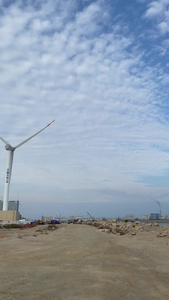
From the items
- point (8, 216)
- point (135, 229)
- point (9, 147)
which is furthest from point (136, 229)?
point (8, 216)

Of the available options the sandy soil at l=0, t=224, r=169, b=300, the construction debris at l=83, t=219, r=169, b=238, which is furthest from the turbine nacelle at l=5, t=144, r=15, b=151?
the sandy soil at l=0, t=224, r=169, b=300

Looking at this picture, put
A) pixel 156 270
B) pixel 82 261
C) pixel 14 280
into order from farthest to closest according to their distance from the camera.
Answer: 1. pixel 82 261
2. pixel 156 270
3. pixel 14 280

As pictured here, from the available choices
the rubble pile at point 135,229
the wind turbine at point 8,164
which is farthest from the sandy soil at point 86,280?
the wind turbine at point 8,164

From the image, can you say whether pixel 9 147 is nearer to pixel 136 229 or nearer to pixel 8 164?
pixel 8 164

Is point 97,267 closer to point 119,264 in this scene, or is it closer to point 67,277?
point 119,264

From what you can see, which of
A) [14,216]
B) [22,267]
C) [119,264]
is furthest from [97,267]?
[14,216]

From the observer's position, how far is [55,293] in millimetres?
8297

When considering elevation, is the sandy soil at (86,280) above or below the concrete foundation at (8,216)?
above

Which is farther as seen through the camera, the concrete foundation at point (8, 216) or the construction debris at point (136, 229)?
the concrete foundation at point (8, 216)

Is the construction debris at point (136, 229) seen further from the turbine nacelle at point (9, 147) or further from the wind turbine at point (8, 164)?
the turbine nacelle at point (9, 147)

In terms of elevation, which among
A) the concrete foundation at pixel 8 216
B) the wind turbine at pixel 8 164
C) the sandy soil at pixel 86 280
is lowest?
the concrete foundation at pixel 8 216

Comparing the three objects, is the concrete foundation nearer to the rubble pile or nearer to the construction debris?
the rubble pile

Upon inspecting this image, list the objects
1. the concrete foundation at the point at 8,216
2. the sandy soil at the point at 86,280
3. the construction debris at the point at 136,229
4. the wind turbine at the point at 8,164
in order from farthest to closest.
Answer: the concrete foundation at the point at 8,216 < the wind turbine at the point at 8,164 < the construction debris at the point at 136,229 < the sandy soil at the point at 86,280

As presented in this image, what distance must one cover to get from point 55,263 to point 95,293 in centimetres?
601
